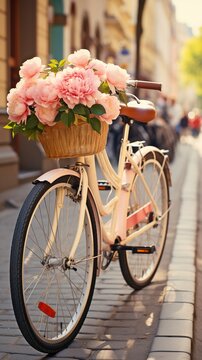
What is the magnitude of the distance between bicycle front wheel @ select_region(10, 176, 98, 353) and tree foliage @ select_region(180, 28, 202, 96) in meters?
81.2

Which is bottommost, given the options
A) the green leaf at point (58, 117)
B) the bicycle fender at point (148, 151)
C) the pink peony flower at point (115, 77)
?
the bicycle fender at point (148, 151)

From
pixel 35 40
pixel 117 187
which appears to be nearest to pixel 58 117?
pixel 117 187

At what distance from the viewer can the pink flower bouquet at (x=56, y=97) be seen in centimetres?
384

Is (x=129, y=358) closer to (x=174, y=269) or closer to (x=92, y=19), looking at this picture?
(x=174, y=269)

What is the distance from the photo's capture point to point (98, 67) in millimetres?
4051

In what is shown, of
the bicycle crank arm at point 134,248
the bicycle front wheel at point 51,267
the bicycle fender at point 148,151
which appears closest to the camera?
the bicycle front wheel at point 51,267

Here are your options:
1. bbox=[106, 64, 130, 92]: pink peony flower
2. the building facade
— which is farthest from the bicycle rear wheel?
bbox=[106, 64, 130, 92]: pink peony flower

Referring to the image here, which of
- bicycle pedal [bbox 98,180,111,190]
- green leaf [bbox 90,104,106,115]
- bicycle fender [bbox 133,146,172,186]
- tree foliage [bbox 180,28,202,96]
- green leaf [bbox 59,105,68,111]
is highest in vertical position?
green leaf [bbox 59,105,68,111]

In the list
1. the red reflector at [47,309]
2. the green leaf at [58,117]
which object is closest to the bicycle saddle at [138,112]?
the green leaf at [58,117]

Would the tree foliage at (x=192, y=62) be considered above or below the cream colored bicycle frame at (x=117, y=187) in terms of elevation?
below

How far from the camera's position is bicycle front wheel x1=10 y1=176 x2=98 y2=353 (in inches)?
145

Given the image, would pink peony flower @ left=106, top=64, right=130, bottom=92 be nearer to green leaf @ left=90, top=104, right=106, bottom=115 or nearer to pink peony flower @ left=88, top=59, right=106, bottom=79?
pink peony flower @ left=88, top=59, right=106, bottom=79

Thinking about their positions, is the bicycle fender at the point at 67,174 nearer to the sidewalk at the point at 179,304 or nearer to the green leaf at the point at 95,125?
the green leaf at the point at 95,125

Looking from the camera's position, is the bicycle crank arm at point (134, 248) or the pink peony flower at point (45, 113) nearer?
the pink peony flower at point (45, 113)
